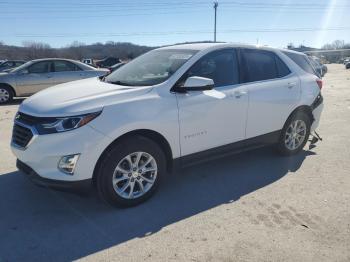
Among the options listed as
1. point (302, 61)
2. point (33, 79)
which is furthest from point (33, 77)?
point (302, 61)

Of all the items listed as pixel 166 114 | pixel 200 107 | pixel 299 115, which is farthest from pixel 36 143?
pixel 299 115

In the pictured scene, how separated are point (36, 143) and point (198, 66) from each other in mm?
2086

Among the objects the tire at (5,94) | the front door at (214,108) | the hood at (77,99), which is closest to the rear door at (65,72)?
the tire at (5,94)

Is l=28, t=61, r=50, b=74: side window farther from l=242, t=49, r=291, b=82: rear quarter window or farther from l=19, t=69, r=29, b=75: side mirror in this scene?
l=242, t=49, r=291, b=82: rear quarter window

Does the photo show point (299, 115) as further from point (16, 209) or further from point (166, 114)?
point (16, 209)

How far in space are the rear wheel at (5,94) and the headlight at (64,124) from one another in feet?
30.6

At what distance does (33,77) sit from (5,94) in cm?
107

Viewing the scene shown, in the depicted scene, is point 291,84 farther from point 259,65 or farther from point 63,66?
point 63,66

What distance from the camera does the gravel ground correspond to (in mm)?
3104

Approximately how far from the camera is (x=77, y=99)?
369 centimetres

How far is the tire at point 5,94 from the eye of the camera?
38.1 feet

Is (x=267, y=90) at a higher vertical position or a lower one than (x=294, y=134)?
higher

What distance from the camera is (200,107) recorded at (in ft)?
13.8

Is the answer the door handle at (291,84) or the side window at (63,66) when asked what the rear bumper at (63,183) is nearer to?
the door handle at (291,84)
